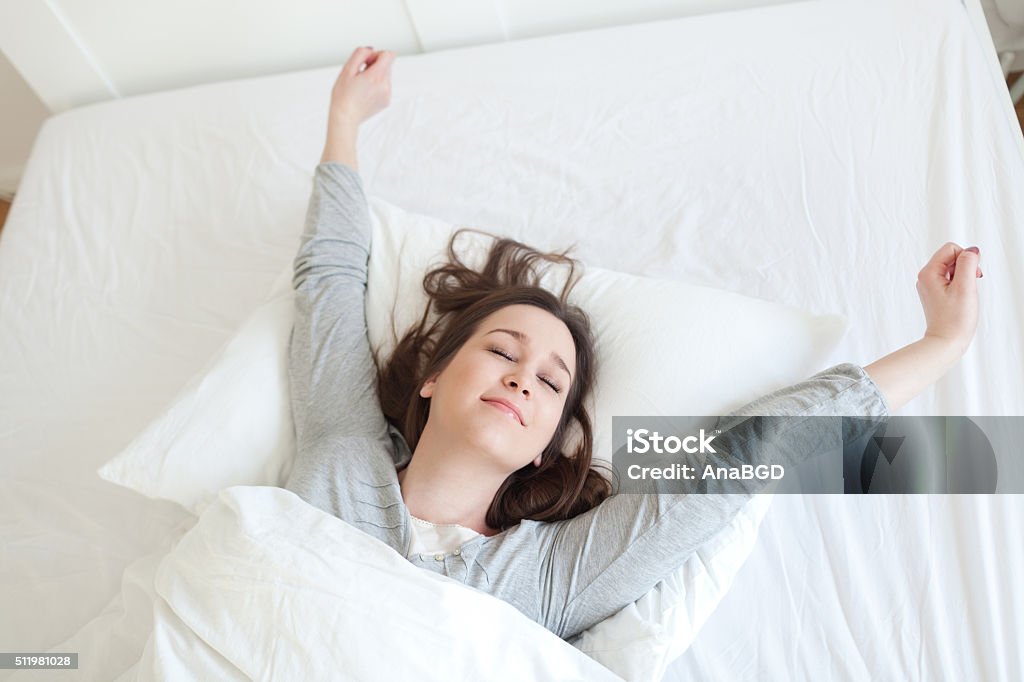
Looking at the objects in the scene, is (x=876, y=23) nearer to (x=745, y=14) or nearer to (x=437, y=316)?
(x=745, y=14)

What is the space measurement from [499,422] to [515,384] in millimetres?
54

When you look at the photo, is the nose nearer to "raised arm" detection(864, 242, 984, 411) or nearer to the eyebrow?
the eyebrow

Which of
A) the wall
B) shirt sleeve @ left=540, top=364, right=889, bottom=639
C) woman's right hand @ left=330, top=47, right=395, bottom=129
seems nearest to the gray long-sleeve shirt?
shirt sleeve @ left=540, top=364, right=889, bottom=639

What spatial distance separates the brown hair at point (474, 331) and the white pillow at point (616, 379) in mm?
28

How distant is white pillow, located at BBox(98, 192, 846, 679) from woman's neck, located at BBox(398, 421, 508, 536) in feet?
0.51

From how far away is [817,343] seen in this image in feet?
3.44

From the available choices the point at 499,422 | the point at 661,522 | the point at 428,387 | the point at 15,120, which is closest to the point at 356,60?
the point at 428,387

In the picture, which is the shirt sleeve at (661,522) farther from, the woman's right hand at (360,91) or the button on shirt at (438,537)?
the woman's right hand at (360,91)

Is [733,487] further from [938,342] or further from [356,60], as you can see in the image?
[356,60]

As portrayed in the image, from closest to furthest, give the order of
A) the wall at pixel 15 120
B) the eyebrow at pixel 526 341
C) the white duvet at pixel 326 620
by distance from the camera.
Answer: the white duvet at pixel 326 620 → the eyebrow at pixel 526 341 → the wall at pixel 15 120

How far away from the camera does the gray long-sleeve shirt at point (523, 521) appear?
91cm

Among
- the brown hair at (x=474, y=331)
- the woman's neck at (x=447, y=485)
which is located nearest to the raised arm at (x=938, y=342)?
the brown hair at (x=474, y=331)

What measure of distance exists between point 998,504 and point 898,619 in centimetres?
19

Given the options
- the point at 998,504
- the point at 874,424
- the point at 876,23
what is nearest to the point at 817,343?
the point at 874,424
